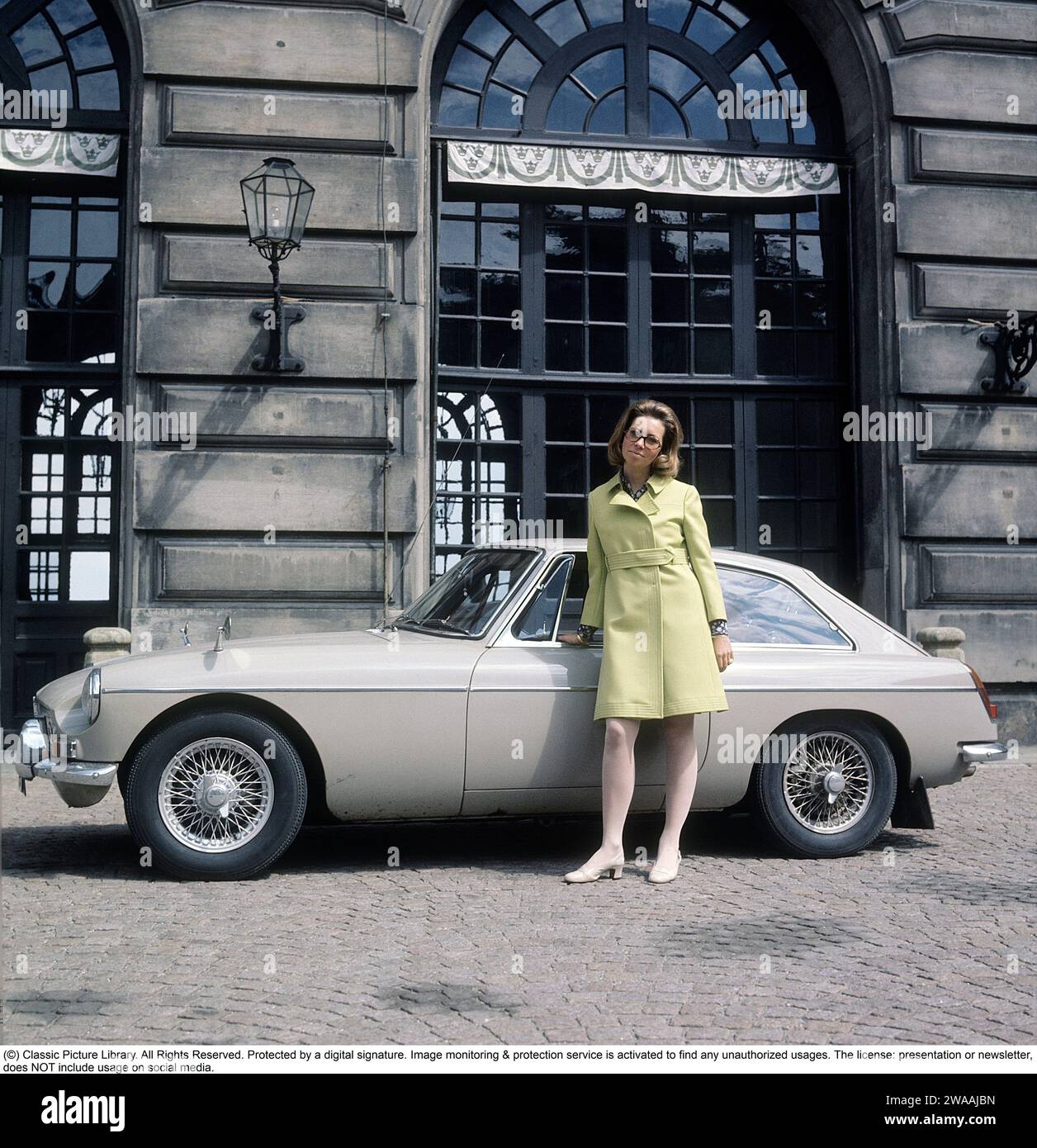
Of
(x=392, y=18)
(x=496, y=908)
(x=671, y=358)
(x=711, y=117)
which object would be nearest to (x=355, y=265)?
(x=392, y=18)

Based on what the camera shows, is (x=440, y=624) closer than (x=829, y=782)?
No

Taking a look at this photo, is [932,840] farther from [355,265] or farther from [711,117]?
[711,117]

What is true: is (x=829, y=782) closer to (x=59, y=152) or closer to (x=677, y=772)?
(x=677, y=772)

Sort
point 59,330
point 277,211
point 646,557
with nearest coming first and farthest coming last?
1. point 646,557
2. point 277,211
3. point 59,330

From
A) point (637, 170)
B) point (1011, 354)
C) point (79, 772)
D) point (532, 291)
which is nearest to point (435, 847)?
point (79, 772)

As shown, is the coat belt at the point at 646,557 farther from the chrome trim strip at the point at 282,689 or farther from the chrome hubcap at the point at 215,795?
the chrome hubcap at the point at 215,795

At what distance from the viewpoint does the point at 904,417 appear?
37.0ft

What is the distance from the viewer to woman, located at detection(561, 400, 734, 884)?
5633mm

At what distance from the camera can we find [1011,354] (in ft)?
37.0

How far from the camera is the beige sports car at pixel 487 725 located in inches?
218

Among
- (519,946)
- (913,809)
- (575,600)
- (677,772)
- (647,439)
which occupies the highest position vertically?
(647,439)

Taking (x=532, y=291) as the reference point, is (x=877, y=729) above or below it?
below

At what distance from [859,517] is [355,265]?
16.1 feet

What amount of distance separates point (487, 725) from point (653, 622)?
0.86 metres
